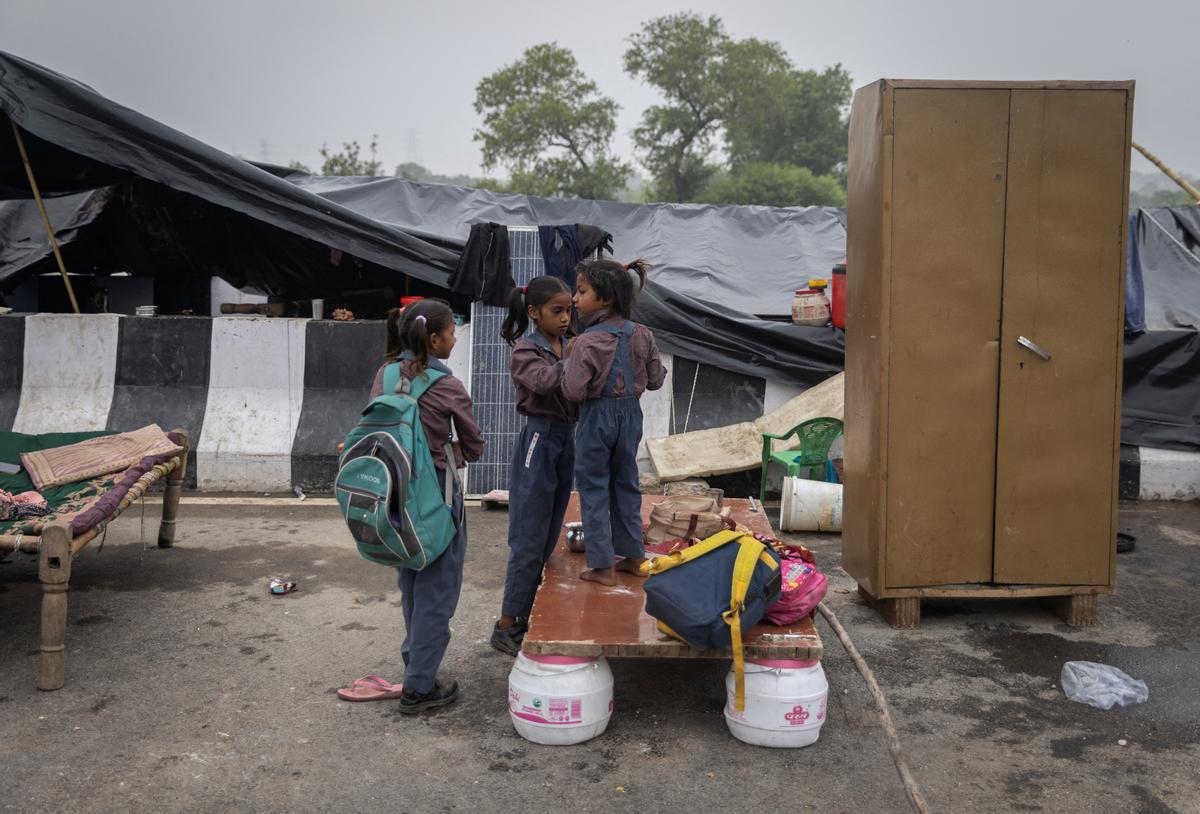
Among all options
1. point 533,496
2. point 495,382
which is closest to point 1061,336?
point 533,496

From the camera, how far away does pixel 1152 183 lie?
72.4 metres

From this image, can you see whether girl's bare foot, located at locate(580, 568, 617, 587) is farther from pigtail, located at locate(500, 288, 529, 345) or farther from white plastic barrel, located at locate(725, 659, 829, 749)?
pigtail, located at locate(500, 288, 529, 345)

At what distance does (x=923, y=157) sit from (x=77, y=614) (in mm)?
5144

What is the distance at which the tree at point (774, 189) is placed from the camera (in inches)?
1528

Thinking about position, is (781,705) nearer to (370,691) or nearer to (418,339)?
(370,691)

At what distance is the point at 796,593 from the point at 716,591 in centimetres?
51

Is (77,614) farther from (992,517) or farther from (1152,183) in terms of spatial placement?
(1152,183)

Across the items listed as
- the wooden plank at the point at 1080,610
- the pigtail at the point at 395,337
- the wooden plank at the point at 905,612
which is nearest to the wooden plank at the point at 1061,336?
the wooden plank at the point at 1080,610

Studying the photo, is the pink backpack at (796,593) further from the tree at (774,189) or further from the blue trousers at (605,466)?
the tree at (774,189)

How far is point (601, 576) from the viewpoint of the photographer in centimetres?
468

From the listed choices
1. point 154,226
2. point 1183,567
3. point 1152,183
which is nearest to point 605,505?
point 1183,567

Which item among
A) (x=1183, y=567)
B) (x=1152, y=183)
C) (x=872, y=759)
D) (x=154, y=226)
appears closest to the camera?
(x=872, y=759)

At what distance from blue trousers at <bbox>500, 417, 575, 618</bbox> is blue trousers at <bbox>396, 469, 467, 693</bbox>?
63 centimetres

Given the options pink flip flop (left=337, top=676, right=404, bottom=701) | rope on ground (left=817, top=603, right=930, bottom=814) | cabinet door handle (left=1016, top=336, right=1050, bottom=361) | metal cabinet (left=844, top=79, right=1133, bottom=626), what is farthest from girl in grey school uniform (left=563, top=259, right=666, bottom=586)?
cabinet door handle (left=1016, top=336, right=1050, bottom=361)
